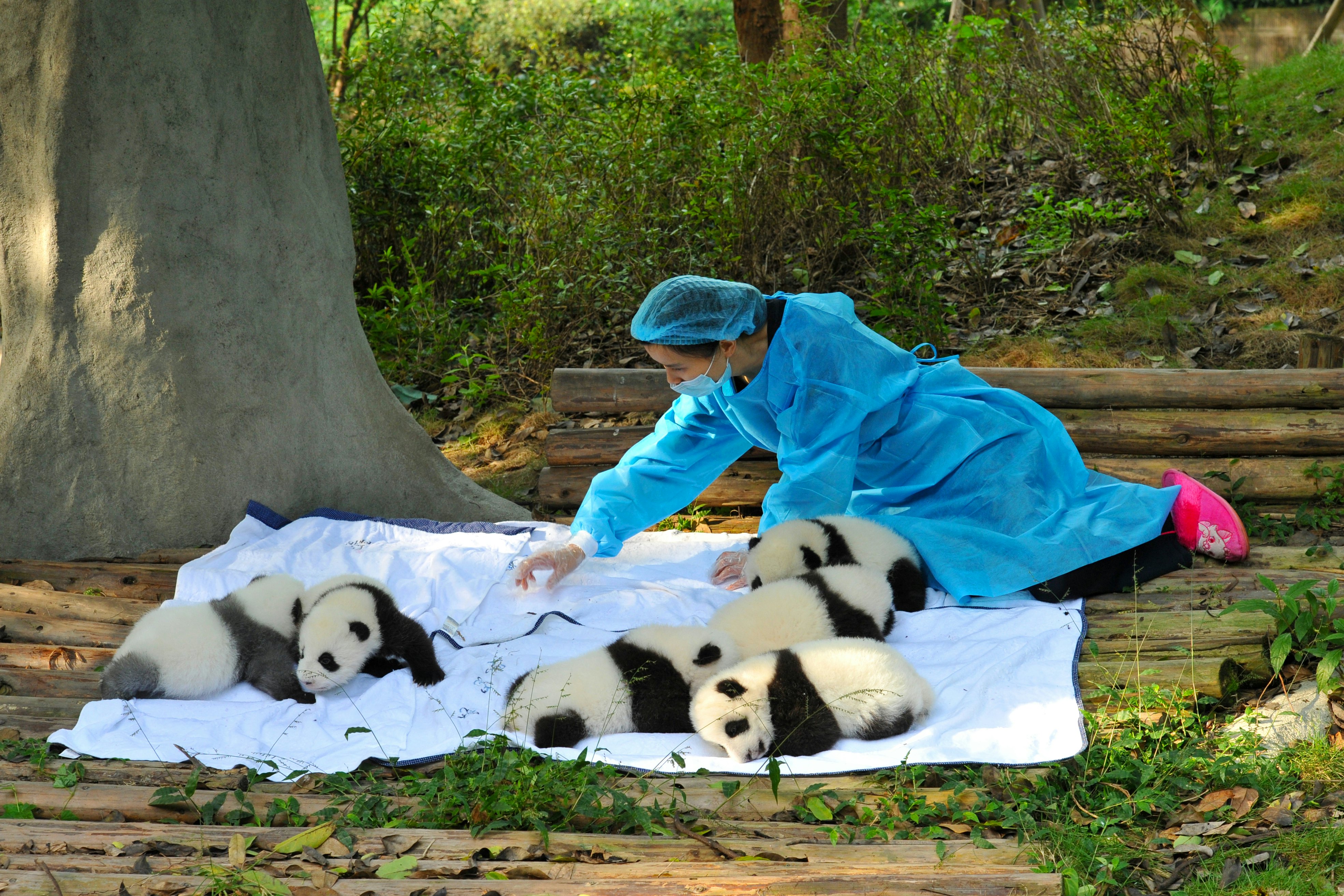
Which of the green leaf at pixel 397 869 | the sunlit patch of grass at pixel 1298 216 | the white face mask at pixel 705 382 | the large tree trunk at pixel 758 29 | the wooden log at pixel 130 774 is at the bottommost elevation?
the wooden log at pixel 130 774

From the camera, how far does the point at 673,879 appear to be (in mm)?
2270

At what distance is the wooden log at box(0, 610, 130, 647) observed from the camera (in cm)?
395

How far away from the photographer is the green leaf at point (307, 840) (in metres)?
2.50

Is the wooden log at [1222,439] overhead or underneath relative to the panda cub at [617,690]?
overhead

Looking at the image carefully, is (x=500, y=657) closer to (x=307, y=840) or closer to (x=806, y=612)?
(x=806, y=612)

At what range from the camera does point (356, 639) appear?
3576mm

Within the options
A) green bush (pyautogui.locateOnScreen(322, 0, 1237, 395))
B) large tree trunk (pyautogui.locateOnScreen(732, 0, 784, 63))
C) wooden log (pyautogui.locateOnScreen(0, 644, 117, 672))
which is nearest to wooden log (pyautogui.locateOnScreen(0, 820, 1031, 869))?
wooden log (pyautogui.locateOnScreen(0, 644, 117, 672))

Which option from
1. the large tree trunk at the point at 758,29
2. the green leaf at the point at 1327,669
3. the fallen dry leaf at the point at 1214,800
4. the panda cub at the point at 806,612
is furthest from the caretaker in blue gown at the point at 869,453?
the large tree trunk at the point at 758,29

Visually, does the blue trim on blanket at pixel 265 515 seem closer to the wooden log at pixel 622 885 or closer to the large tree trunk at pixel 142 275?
the large tree trunk at pixel 142 275

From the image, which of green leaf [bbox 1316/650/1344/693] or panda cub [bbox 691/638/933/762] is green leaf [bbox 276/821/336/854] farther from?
green leaf [bbox 1316/650/1344/693]

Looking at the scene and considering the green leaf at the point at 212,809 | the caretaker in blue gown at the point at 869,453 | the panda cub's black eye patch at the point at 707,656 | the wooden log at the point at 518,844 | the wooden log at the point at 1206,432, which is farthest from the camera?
the wooden log at the point at 1206,432

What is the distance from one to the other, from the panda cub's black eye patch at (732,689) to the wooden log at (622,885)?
797mm

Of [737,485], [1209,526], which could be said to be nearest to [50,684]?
[737,485]

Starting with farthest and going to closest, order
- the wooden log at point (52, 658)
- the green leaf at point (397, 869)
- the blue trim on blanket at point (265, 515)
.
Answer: the blue trim on blanket at point (265, 515), the wooden log at point (52, 658), the green leaf at point (397, 869)
